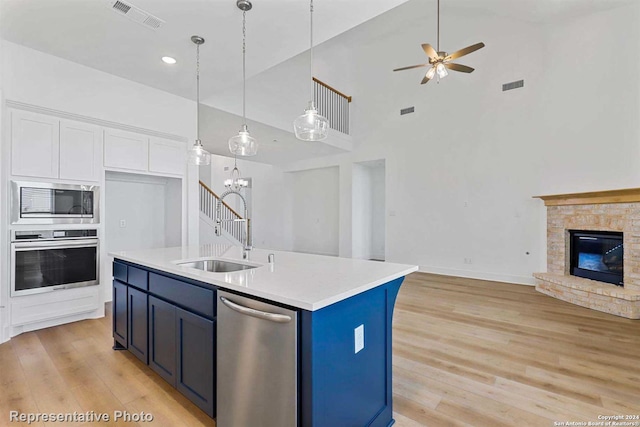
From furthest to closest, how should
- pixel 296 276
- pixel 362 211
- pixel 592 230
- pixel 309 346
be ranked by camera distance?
pixel 362 211 < pixel 592 230 < pixel 296 276 < pixel 309 346

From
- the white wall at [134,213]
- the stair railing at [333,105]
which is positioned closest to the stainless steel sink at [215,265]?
the white wall at [134,213]

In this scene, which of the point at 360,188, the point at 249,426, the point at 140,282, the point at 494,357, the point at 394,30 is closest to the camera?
the point at 249,426

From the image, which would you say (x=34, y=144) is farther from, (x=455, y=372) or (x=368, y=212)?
(x=368, y=212)

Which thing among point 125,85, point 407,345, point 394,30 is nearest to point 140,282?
point 407,345

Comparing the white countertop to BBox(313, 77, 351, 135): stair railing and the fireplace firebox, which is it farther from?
BBox(313, 77, 351, 135): stair railing

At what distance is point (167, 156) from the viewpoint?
4254 millimetres

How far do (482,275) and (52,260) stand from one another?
6338 millimetres

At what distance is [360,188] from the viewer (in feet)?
25.5

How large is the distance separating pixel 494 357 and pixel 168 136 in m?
4.58

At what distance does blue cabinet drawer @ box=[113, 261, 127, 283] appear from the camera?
2.61 metres

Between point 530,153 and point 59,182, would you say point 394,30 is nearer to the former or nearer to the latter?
point 530,153

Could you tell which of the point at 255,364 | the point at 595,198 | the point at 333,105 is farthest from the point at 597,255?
the point at 333,105

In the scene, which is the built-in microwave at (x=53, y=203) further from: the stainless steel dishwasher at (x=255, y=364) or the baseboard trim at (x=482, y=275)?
the baseboard trim at (x=482, y=275)

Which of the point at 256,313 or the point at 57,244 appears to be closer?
the point at 256,313
